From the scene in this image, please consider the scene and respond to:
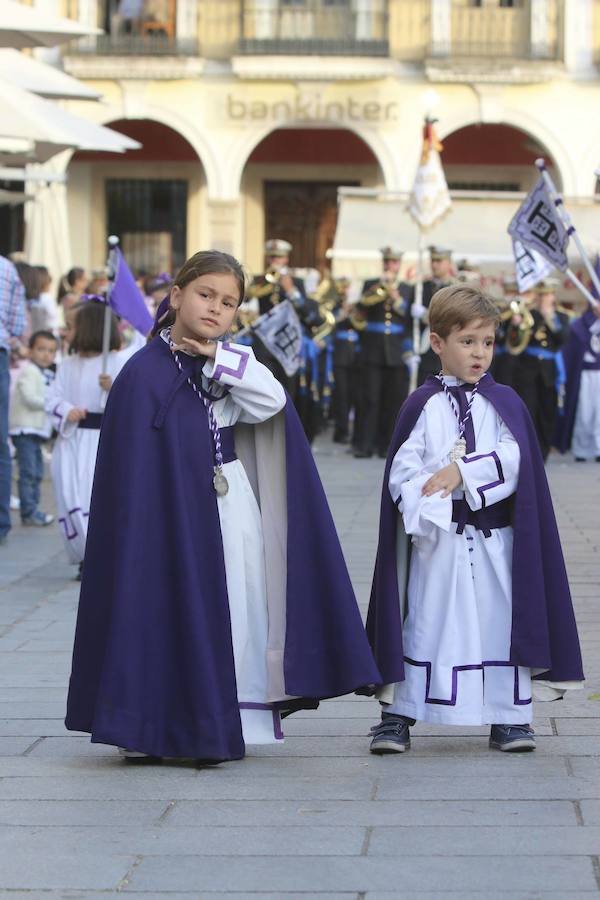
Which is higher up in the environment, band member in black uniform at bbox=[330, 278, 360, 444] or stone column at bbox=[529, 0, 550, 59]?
stone column at bbox=[529, 0, 550, 59]

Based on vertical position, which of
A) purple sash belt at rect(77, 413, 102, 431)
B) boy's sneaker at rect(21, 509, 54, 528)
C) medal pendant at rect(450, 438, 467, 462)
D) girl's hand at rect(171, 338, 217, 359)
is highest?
girl's hand at rect(171, 338, 217, 359)

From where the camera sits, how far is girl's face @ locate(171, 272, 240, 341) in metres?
5.37

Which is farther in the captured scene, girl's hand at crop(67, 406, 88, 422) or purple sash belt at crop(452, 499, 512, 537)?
girl's hand at crop(67, 406, 88, 422)

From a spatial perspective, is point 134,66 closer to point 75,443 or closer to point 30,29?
point 30,29

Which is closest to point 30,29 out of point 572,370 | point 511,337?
point 511,337

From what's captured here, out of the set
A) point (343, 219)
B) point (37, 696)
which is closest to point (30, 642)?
point (37, 696)

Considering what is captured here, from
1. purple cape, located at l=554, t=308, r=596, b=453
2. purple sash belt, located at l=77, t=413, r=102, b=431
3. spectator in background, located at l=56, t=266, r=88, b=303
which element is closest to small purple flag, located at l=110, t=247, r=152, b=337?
purple sash belt, located at l=77, t=413, r=102, b=431

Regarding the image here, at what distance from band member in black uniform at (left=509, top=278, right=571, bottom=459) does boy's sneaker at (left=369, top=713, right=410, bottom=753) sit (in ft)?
42.3

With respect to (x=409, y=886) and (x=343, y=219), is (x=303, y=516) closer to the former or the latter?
(x=409, y=886)

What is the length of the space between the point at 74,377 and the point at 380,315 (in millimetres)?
9064

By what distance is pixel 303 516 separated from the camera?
5.34 metres

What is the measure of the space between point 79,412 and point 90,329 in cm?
48

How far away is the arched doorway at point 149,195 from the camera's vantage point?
3316cm

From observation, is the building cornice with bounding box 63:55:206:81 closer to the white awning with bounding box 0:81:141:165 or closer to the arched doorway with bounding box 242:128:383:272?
the arched doorway with bounding box 242:128:383:272
